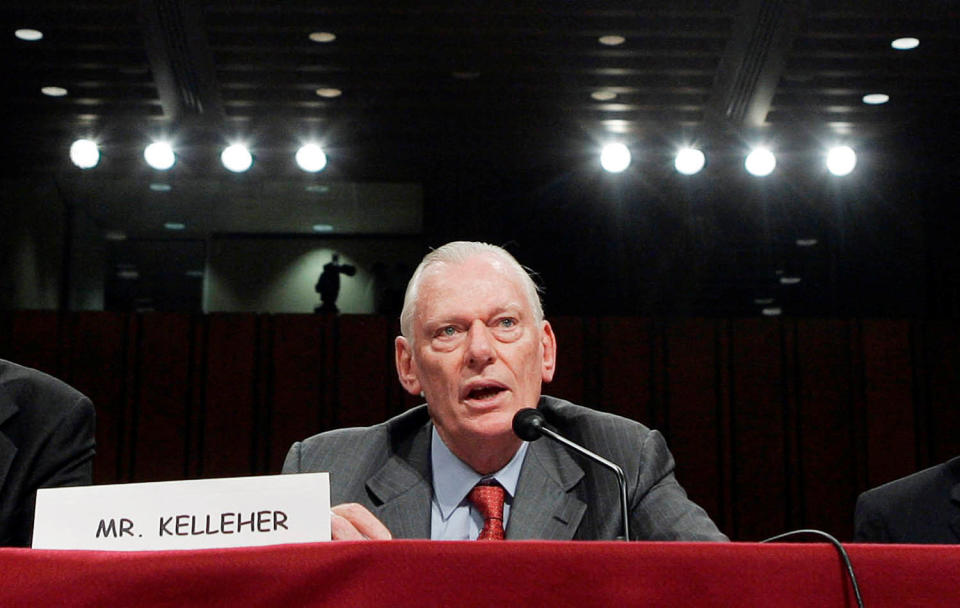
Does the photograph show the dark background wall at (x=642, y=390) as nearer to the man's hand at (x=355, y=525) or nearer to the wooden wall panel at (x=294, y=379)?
the wooden wall panel at (x=294, y=379)

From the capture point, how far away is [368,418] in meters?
6.89

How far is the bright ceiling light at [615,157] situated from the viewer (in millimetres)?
7215

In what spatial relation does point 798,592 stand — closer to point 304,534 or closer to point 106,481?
point 304,534

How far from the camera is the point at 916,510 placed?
90.4 inches

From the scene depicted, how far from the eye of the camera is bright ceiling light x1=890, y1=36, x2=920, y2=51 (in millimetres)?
5867

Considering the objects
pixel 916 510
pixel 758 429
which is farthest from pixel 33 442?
pixel 758 429

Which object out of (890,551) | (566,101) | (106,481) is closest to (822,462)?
(566,101)

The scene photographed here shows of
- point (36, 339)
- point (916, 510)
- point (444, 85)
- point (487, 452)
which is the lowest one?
point (916, 510)

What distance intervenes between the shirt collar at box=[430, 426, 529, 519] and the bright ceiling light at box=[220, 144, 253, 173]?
213 inches

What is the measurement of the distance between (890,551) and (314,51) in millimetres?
5327

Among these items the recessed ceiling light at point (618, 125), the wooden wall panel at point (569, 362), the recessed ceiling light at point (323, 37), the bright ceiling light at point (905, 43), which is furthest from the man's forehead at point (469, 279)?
the recessed ceiling light at point (618, 125)

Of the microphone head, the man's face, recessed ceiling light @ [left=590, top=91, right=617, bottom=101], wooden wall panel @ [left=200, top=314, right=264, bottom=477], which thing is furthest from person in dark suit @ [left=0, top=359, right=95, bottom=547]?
recessed ceiling light @ [left=590, top=91, right=617, bottom=101]

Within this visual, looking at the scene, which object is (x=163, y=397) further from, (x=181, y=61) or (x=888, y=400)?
(x=888, y=400)

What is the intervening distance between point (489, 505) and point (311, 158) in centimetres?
555
